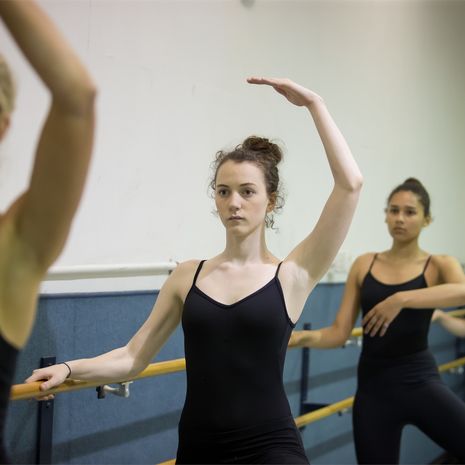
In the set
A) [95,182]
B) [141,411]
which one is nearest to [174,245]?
[95,182]

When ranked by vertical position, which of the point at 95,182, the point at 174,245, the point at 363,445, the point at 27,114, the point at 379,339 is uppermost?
the point at 27,114

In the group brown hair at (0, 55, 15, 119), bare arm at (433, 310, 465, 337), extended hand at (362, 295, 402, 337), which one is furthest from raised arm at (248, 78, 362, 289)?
bare arm at (433, 310, 465, 337)

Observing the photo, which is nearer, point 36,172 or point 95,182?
point 36,172

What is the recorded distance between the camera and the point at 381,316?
2.75m

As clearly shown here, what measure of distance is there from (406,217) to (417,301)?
0.42 meters

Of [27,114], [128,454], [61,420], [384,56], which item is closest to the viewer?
[27,114]

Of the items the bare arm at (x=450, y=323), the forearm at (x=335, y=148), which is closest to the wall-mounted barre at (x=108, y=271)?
the forearm at (x=335, y=148)

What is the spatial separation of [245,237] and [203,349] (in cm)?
33

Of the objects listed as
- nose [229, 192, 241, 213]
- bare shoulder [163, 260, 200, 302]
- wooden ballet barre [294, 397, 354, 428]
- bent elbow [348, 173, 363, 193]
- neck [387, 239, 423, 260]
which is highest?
bent elbow [348, 173, 363, 193]

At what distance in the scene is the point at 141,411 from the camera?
248 centimetres

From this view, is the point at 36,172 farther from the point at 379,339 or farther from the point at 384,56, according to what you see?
the point at 384,56

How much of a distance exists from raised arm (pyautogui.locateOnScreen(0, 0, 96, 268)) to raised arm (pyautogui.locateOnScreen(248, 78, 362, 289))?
2.64 ft

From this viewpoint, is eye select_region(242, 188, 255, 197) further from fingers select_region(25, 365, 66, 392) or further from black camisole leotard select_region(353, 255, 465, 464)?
black camisole leotard select_region(353, 255, 465, 464)

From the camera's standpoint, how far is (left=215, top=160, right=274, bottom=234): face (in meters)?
1.78
